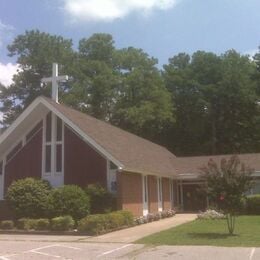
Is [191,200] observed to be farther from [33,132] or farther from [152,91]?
[152,91]

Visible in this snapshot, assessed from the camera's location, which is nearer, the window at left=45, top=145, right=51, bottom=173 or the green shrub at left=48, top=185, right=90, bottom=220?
the green shrub at left=48, top=185, right=90, bottom=220

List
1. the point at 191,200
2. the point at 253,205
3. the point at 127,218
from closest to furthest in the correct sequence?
the point at 127,218, the point at 253,205, the point at 191,200

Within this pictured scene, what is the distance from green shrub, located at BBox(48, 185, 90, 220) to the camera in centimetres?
2350

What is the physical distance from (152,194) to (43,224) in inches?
384

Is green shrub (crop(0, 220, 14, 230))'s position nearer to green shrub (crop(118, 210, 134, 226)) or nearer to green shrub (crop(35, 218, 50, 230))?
green shrub (crop(35, 218, 50, 230))

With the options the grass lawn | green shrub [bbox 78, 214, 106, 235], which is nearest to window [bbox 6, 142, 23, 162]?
green shrub [bbox 78, 214, 106, 235]

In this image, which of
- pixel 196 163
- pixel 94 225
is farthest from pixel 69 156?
pixel 196 163

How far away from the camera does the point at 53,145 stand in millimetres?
27109

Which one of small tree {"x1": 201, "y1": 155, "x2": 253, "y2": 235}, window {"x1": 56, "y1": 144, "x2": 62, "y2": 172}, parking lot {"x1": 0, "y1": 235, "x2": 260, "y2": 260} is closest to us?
parking lot {"x1": 0, "y1": 235, "x2": 260, "y2": 260}

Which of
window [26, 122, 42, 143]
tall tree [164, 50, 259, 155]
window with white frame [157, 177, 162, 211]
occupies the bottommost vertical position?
window with white frame [157, 177, 162, 211]

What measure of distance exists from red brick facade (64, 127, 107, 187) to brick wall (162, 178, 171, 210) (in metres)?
8.72

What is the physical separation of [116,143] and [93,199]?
5.20m

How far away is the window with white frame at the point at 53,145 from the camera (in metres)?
27.0

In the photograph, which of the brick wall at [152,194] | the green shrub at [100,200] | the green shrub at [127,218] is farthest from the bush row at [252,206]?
the green shrub at [100,200]
